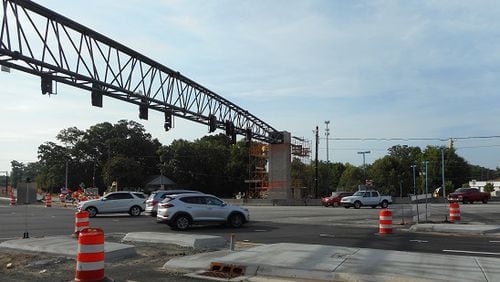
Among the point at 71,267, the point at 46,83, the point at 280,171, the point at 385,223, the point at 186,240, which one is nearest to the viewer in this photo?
the point at 71,267

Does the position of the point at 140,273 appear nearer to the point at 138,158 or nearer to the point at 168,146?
the point at 168,146

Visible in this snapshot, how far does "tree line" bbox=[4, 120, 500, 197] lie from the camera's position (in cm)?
10175

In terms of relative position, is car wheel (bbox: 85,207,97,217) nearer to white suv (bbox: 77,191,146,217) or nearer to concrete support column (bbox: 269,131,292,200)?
white suv (bbox: 77,191,146,217)

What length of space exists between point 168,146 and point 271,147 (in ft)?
169

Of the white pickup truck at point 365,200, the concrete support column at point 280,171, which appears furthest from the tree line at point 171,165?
the white pickup truck at point 365,200

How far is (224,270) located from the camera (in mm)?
10336

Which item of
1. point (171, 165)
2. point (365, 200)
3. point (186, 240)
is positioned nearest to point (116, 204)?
point (186, 240)

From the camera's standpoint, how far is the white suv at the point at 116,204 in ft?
104

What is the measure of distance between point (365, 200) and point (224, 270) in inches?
1442

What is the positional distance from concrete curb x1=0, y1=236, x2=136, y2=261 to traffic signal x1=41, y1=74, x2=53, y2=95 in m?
9.09

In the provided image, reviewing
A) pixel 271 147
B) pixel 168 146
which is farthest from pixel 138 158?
pixel 271 147

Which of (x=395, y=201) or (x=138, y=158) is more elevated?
(x=138, y=158)

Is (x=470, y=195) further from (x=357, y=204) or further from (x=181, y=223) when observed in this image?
(x=181, y=223)

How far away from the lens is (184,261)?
11320mm
